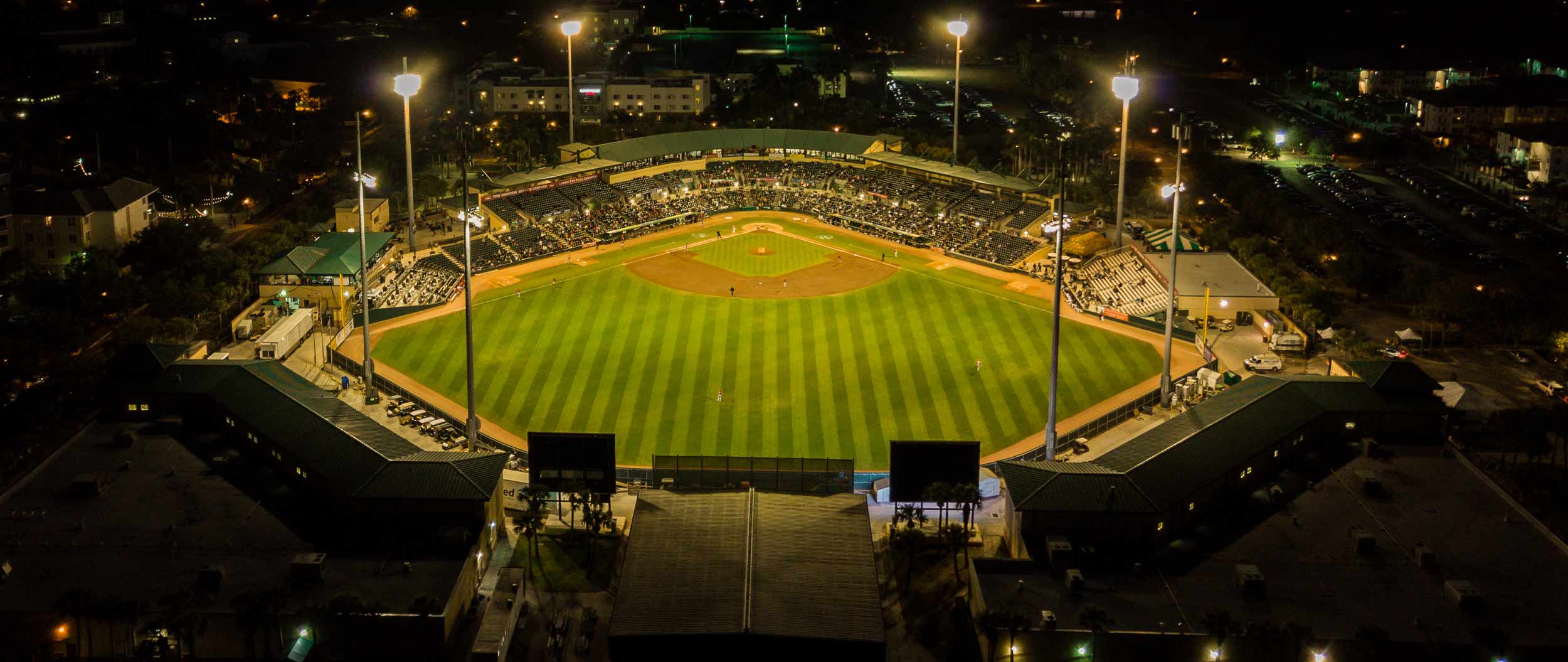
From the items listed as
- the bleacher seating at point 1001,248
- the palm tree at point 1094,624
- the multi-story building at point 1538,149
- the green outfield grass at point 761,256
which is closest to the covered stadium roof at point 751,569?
the palm tree at point 1094,624

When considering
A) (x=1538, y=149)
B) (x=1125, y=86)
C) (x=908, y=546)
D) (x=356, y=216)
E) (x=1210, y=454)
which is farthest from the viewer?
(x=1538, y=149)

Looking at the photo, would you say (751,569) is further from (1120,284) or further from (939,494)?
(1120,284)

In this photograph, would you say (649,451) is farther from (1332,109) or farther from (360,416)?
(1332,109)

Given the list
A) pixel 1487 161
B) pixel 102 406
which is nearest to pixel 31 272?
pixel 102 406

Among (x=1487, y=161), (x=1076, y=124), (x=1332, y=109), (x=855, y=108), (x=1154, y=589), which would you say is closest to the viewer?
(x=1154, y=589)

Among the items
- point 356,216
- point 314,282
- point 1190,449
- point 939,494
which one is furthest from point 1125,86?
point 356,216

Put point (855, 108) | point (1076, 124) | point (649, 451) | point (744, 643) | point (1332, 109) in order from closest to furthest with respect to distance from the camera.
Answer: point (744, 643), point (649, 451), point (1076, 124), point (855, 108), point (1332, 109)
